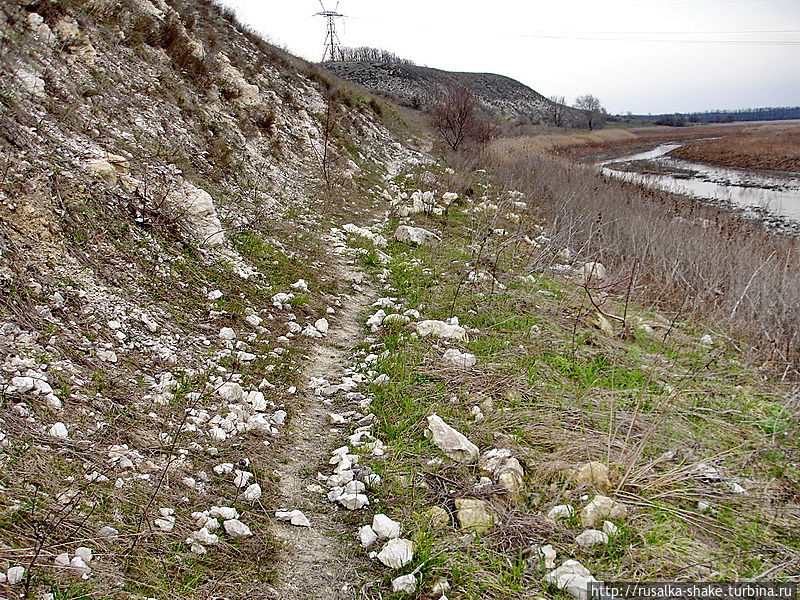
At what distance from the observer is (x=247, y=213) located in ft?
24.1

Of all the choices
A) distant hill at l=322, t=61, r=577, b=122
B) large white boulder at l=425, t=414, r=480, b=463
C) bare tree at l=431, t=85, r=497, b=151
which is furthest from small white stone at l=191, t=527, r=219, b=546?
distant hill at l=322, t=61, r=577, b=122

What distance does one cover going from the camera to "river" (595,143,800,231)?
1881cm

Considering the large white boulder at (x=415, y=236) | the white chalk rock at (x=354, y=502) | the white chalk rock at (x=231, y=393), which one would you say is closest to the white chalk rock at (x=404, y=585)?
the white chalk rock at (x=354, y=502)

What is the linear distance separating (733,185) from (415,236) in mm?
25798

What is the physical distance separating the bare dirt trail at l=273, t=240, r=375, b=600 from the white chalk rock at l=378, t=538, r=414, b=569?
17 centimetres

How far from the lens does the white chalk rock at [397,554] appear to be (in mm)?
2557

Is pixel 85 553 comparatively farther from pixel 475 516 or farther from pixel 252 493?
pixel 475 516

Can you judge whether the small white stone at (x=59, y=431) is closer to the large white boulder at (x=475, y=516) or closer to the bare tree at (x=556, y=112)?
the large white boulder at (x=475, y=516)

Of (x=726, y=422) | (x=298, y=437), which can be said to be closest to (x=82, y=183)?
(x=298, y=437)

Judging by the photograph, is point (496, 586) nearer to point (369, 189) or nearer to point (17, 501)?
point (17, 501)

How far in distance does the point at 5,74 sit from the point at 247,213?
122 inches

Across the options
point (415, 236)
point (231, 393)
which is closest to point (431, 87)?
point (415, 236)

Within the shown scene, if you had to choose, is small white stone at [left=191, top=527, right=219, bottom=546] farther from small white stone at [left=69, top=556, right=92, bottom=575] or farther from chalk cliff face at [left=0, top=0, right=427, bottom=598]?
small white stone at [left=69, top=556, right=92, bottom=575]

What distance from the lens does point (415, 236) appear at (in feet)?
28.6
